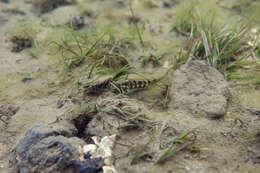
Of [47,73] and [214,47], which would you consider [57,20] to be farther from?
[214,47]

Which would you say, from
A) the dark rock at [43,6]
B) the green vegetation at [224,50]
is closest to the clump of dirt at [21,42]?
the dark rock at [43,6]

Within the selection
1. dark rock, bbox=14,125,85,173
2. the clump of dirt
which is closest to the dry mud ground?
the clump of dirt

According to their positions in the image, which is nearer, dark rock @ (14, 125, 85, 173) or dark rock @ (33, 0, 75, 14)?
dark rock @ (14, 125, 85, 173)

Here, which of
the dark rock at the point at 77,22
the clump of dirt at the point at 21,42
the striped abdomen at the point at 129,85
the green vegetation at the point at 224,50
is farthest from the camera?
the dark rock at the point at 77,22

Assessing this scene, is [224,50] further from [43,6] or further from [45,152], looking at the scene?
[43,6]

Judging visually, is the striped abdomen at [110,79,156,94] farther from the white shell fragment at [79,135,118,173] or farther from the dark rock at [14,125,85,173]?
the dark rock at [14,125,85,173]

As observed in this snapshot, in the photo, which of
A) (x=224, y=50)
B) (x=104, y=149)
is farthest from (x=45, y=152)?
→ (x=224, y=50)

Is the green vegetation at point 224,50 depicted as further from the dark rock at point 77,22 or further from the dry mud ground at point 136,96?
the dark rock at point 77,22
